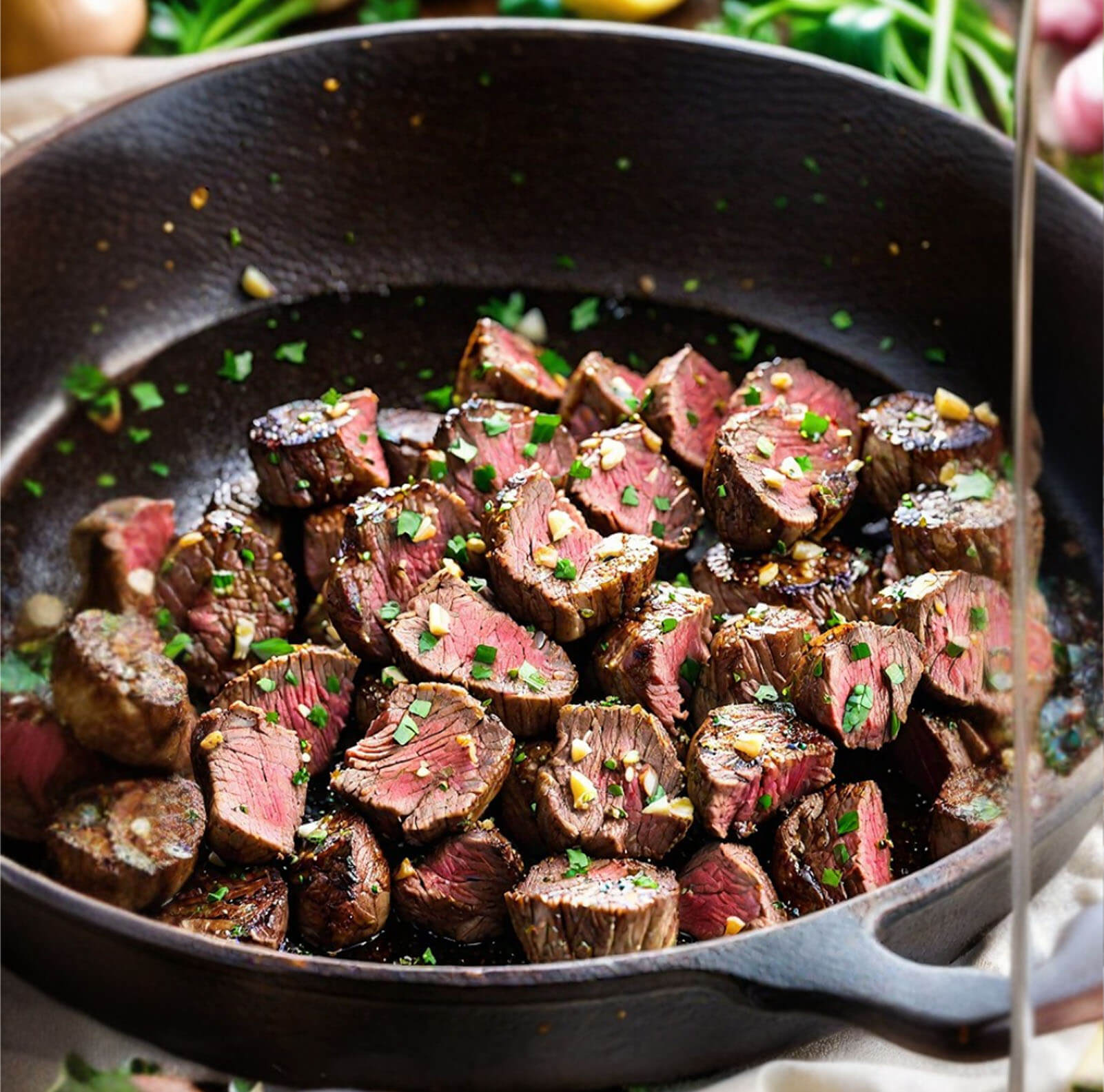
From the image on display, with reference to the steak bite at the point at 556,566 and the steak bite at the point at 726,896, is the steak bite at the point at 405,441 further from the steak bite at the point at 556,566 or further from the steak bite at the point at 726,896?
the steak bite at the point at 726,896

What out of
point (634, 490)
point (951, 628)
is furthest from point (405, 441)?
point (951, 628)

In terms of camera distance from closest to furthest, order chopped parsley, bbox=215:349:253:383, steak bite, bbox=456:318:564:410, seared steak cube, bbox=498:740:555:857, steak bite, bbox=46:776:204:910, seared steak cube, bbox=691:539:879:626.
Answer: steak bite, bbox=46:776:204:910 → seared steak cube, bbox=498:740:555:857 → seared steak cube, bbox=691:539:879:626 → steak bite, bbox=456:318:564:410 → chopped parsley, bbox=215:349:253:383

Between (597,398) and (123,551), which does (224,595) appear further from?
(597,398)

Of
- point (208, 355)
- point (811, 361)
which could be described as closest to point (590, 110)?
point (811, 361)

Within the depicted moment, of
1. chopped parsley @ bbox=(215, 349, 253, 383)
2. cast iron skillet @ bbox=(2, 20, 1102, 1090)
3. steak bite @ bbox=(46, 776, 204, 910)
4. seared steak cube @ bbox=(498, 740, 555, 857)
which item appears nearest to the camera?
steak bite @ bbox=(46, 776, 204, 910)

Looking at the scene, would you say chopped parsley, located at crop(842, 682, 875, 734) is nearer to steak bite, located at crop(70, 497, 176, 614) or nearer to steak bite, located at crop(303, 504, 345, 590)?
steak bite, located at crop(303, 504, 345, 590)

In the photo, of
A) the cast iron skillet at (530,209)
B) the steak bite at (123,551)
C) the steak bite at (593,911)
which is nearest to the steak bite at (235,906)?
the steak bite at (593,911)

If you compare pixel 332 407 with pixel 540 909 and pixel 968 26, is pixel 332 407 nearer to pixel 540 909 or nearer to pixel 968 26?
pixel 540 909

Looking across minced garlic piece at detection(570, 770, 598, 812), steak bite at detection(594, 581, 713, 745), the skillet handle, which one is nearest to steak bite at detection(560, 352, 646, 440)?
steak bite at detection(594, 581, 713, 745)
